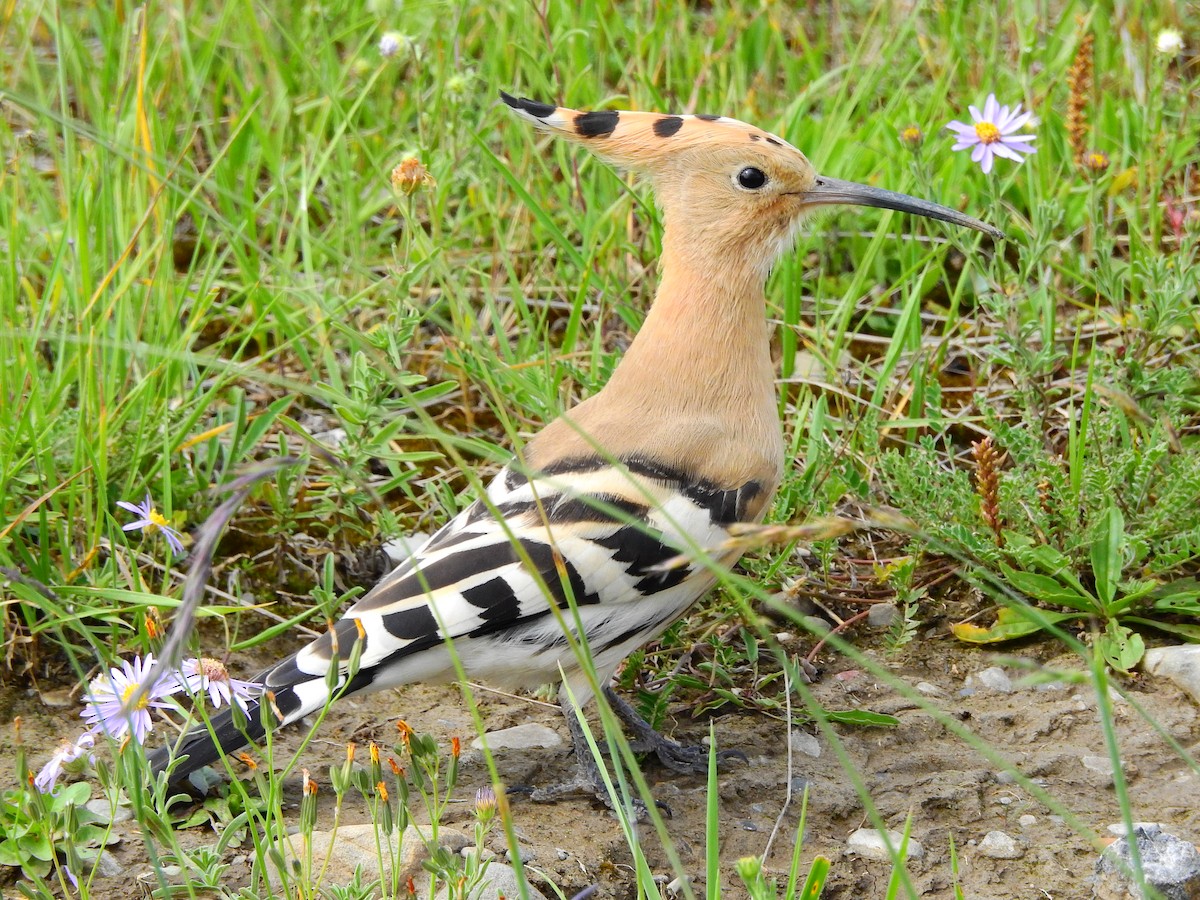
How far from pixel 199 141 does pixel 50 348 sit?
1045mm

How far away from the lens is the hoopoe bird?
1987 mm

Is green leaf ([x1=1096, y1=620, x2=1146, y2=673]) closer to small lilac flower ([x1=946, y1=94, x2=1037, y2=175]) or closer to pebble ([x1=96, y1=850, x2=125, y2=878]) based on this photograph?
small lilac flower ([x1=946, y1=94, x2=1037, y2=175])

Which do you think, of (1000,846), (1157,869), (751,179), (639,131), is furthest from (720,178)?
(1157,869)

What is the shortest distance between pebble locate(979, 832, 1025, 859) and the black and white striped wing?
0.53 metres

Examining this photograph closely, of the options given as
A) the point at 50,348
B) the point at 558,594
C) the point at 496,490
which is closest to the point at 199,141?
the point at 50,348

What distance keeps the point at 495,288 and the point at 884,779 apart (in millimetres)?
1494

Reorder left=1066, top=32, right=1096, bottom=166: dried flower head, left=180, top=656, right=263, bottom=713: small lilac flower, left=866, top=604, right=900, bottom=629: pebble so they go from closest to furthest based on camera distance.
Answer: left=180, top=656, right=263, bottom=713: small lilac flower → left=866, top=604, right=900, bottom=629: pebble → left=1066, top=32, right=1096, bottom=166: dried flower head

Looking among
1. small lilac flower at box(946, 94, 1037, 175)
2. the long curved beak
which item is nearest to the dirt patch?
the long curved beak

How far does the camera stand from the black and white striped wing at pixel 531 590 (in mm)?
1961

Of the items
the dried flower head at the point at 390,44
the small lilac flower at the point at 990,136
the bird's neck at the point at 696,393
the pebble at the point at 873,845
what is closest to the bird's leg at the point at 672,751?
the pebble at the point at 873,845

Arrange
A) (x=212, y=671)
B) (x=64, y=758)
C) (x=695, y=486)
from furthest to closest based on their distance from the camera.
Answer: (x=695, y=486) → (x=212, y=671) → (x=64, y=758)

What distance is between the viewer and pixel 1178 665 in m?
2.22

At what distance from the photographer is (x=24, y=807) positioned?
182cm

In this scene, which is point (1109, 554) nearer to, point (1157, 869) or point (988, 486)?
point (988, 486)
